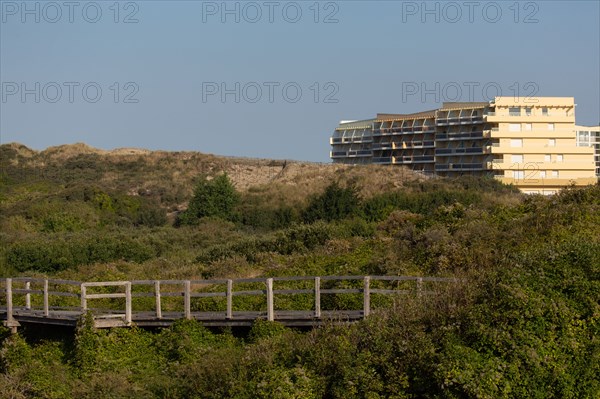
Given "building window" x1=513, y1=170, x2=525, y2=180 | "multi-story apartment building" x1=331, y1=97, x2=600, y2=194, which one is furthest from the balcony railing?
"building window" x1=513, y1=170, x2=525, y2=180

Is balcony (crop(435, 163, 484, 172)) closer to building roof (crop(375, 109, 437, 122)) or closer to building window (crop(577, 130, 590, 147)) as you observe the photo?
building roof (crop(375, 109, 437, 122))

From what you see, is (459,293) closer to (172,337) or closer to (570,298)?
(570,298)

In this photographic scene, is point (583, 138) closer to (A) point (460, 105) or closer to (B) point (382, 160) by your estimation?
(A) point (460, 105)

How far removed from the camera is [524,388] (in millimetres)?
16125

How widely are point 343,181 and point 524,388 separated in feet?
195

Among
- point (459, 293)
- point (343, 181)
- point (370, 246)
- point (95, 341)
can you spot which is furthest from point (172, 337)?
point (343, 181)

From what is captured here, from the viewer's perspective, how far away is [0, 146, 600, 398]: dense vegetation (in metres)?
16.6

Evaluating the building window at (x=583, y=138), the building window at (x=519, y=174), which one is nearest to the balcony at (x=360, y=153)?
the building window at (x=519, y=174)

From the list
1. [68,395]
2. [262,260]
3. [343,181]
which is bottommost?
[68,395]

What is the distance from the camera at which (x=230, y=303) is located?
23.4m

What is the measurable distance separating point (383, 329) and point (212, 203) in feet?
152

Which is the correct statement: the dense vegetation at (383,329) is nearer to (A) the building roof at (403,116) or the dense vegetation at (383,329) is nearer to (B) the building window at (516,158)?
(B) the building window at (516,158)

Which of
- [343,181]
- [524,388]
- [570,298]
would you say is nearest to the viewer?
[524,388]

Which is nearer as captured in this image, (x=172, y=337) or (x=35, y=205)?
(x=172, y=337)
